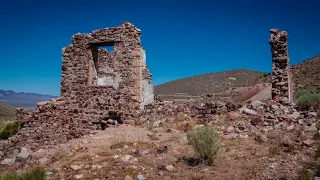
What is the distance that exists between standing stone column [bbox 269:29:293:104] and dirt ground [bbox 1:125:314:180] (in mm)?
3809

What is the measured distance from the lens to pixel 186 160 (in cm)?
644

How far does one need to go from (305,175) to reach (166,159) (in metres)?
2.78

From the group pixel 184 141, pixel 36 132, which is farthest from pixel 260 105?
pixel 36 132

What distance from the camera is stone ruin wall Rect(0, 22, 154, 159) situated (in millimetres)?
10945

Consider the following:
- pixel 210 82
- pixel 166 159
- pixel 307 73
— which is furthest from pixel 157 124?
pixel 210 82

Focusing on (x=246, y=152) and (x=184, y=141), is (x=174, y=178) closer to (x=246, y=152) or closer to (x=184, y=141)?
(x=246, y=152)

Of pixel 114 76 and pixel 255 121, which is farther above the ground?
pixel 114 76

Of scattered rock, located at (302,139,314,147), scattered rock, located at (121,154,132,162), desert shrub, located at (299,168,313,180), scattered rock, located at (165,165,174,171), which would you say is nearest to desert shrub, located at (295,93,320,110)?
scattered rock, located at (302,139,314,147)

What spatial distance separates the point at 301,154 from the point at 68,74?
350 inches

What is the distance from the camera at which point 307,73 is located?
3045cm

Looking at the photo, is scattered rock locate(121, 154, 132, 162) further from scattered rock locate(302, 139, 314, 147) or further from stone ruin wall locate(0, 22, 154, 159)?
stone ruin wall locate(0, 22, 154, 159)

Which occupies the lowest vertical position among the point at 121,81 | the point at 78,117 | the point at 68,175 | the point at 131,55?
the point at 68,175

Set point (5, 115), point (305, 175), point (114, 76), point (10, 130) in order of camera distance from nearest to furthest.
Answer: point (305, 175), point (114, 76), point (10, 130), point (5, 115)

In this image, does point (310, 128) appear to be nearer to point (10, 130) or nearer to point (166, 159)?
point (166, 159)
